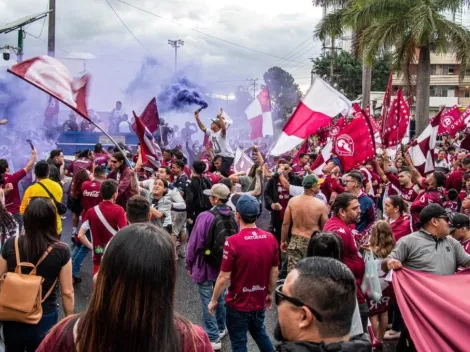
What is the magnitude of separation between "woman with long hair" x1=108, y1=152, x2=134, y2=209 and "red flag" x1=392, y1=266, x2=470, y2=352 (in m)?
4.30

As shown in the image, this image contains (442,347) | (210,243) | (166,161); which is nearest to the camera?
(442,347)

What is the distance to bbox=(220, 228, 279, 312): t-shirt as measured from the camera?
4.50 meters

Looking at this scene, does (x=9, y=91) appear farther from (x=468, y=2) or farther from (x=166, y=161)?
(x=468, y=2)

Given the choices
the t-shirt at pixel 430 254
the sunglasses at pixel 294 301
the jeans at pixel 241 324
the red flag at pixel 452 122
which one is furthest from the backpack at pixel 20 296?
the red flag at pixel 452 122

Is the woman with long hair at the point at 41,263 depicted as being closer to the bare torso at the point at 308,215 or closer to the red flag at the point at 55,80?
the red flag at the point at 55,80

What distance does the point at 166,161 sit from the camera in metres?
10.4

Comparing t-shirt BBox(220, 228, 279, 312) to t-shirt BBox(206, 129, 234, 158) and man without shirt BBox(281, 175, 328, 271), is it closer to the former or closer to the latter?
man without shirt BBox(281, 175, 328, 271)

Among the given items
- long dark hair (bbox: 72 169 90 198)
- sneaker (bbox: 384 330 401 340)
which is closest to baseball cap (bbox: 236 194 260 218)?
sneaker (bbox: 384 330 401 340)

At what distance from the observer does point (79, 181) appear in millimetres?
8148

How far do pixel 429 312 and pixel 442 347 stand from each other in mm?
350

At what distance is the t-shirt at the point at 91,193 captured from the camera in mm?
7645

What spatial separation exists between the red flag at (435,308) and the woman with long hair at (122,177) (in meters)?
4.30

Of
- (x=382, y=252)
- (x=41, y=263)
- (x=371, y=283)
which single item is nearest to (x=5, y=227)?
(x=41, y=263)

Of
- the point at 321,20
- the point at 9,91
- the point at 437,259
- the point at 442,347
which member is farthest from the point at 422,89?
the point at 442,347
